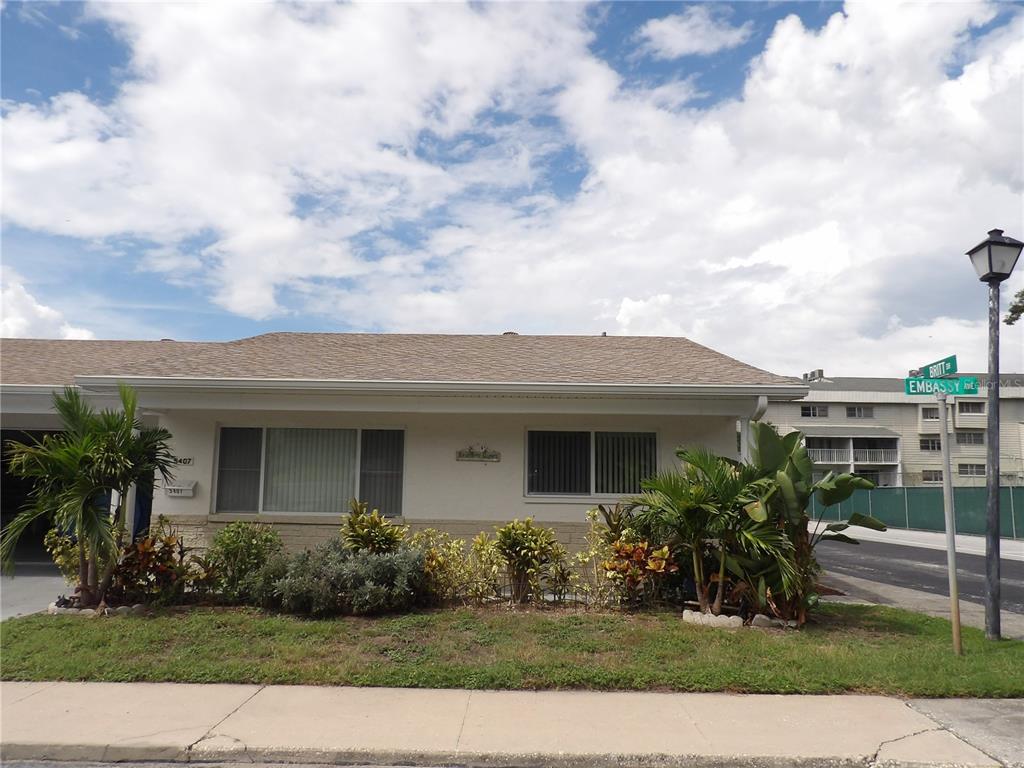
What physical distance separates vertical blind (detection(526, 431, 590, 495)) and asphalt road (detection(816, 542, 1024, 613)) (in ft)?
19.8

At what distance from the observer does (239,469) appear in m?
11.1

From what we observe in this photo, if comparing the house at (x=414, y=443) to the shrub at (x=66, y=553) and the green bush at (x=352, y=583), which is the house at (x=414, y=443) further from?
the green bush at (x=352, y=583)

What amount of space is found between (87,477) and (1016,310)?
28653 mm

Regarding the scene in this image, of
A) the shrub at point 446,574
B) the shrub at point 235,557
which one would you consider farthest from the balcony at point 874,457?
the shrub at point 235,557

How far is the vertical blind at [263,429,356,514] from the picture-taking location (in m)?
11.0

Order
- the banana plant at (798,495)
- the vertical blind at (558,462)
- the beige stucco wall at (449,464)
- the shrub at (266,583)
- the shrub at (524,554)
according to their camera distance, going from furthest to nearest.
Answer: the vertical blind at (558,462) → the beige stucco wall at (449,464) → the shrub at (524,554) → the shrub at (266,583) → the banana plant at (798,495)

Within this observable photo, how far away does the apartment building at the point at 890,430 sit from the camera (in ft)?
176

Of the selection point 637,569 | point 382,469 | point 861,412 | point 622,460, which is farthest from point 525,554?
point 861,412

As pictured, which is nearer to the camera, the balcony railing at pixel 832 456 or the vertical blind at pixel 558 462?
the vertical blind at pixel 558 462

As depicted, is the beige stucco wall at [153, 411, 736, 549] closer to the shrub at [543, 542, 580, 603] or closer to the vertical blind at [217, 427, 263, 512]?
the vertical blind at [217, 427, 263, 512]

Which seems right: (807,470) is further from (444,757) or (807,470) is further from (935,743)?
(444,757)

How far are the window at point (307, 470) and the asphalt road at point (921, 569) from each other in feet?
29.0

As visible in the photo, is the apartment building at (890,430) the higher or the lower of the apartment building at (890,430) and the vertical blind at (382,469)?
the higher

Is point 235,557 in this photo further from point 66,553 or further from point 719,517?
point 719,517
